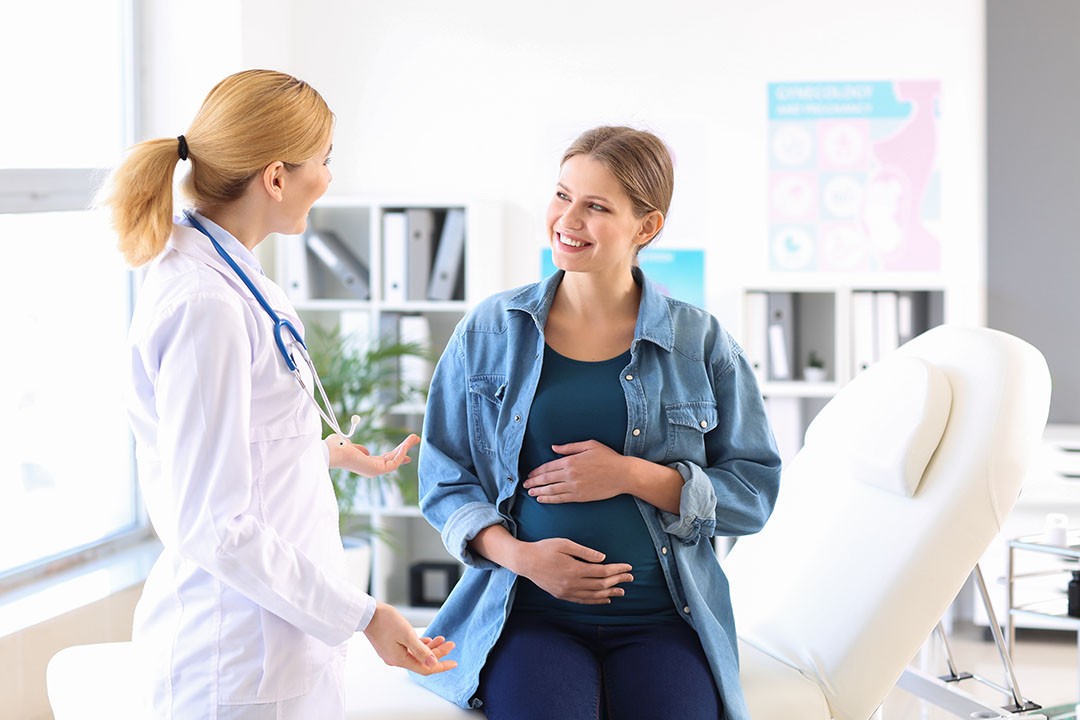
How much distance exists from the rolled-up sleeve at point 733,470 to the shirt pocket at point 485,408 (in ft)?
0.96

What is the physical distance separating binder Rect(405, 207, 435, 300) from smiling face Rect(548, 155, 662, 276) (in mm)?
2268

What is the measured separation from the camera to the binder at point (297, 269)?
410 centimetres

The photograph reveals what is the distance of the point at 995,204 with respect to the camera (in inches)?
157

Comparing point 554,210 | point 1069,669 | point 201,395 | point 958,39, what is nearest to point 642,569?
point 554,210

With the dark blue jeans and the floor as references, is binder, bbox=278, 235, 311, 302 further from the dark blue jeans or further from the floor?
the dark blue jeans

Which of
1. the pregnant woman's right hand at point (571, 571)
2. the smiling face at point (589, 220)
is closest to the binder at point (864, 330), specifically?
the smiling face at point (589, 220)

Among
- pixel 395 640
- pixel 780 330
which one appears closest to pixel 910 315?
pixel 780 330

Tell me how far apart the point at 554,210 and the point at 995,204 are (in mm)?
2723

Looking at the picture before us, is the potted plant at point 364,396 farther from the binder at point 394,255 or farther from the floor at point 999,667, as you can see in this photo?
the floor at point 999,667

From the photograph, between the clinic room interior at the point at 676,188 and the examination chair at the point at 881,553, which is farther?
the clinic room interior at the point at 676,188

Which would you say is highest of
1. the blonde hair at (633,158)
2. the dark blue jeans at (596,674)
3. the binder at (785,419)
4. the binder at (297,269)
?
the blonde hair at (633,158)

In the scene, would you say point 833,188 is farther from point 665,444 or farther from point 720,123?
point 665,444

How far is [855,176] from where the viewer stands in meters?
4.06

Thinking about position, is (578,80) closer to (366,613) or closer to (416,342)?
(416,342)
